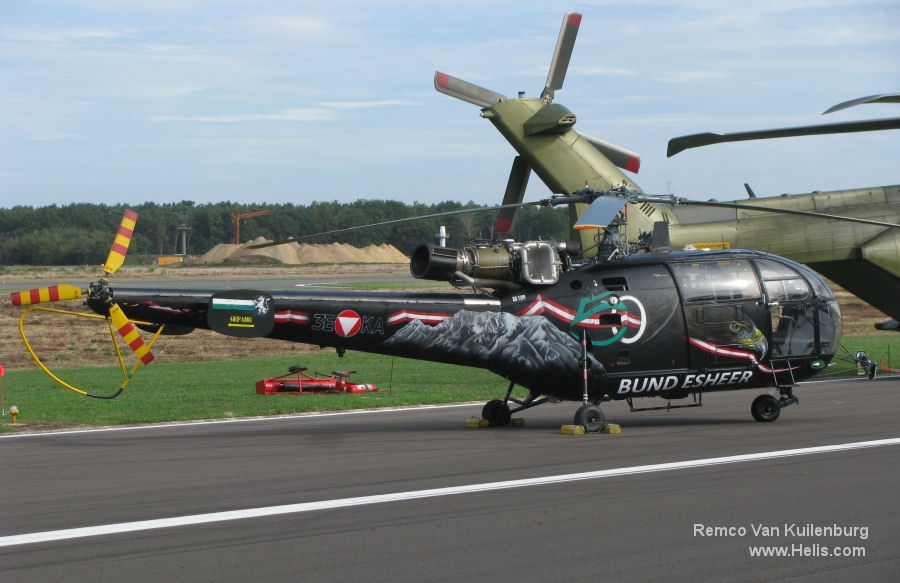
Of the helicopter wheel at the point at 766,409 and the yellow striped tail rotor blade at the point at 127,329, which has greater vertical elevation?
→ the yellow striped tail rotor blade at the point at 127,329

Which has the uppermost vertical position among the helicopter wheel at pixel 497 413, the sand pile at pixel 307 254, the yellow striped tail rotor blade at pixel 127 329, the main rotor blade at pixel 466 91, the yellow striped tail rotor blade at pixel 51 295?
the main rotor blade at pixel 466 91

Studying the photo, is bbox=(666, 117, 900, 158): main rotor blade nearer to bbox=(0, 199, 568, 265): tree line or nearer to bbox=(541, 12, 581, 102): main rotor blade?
bbox=(541, 12, 581, 102): main rotor blade

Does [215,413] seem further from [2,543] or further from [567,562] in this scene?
[567,562]

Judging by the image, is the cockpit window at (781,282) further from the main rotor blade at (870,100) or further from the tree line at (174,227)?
the tree line at (174,227)

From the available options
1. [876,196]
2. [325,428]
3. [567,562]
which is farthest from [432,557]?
[876,196]

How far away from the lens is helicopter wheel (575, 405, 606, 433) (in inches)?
586

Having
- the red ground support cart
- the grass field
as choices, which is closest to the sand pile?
the grass field

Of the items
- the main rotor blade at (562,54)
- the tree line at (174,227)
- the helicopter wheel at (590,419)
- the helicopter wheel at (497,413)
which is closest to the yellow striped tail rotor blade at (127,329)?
the helicopter wheel at (497,413)

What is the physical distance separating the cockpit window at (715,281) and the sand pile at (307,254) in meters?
93.6

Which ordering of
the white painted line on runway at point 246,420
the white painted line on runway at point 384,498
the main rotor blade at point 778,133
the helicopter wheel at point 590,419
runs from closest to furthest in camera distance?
the white painted line on runway at point 384,498 < the main rotor blade at point 778,133 < the helicopter wheel at point 590,419 < the white painted line on runway at point 246,420

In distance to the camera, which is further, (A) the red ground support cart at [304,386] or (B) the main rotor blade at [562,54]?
(B) the main rotor blade at [562,54]

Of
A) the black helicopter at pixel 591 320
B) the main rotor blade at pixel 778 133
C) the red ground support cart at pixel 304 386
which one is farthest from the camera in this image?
the red ground support cart at pixel 304 386

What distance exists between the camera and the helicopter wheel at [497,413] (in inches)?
643

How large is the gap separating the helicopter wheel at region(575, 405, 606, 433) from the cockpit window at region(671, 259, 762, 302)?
2.45 meters
